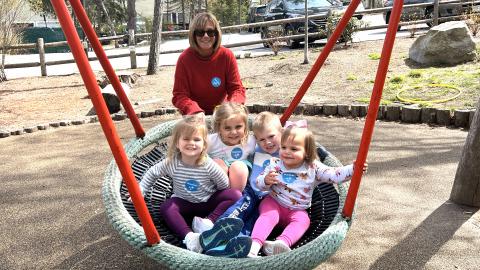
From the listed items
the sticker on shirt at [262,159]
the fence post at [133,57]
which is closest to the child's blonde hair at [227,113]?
the sticker on shirt at [262,159]

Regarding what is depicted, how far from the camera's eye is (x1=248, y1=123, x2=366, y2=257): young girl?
7.14 feet

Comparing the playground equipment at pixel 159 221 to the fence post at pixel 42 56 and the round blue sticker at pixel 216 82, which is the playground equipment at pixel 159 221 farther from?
the fence post at pixel 42 56

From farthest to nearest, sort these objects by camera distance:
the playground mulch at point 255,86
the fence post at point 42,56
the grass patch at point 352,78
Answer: the fence post at point 42,56 < the grass patch at point 352,78 < the playground mulch at point 255,86

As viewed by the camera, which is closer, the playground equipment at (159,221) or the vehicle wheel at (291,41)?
the playground equipment at (159,221)

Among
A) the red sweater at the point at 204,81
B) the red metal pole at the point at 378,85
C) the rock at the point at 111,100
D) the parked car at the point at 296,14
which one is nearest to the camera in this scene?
the red metal pole at the point at 378,85

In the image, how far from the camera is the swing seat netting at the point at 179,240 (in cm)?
170

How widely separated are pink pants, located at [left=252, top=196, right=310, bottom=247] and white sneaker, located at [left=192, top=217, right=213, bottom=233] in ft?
0.69

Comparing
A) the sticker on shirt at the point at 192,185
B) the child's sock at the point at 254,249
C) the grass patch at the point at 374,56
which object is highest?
the grass patch at the point at 374,56

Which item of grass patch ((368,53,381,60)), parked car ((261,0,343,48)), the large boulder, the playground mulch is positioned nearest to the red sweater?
the playground mulch

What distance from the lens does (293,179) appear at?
2264 millimetres

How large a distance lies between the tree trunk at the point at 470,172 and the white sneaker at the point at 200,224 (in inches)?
64.8

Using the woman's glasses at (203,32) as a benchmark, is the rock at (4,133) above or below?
below

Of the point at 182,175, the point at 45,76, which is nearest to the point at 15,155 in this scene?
the point at 182,175

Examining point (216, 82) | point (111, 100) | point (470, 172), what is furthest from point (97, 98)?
point (111, 100)
